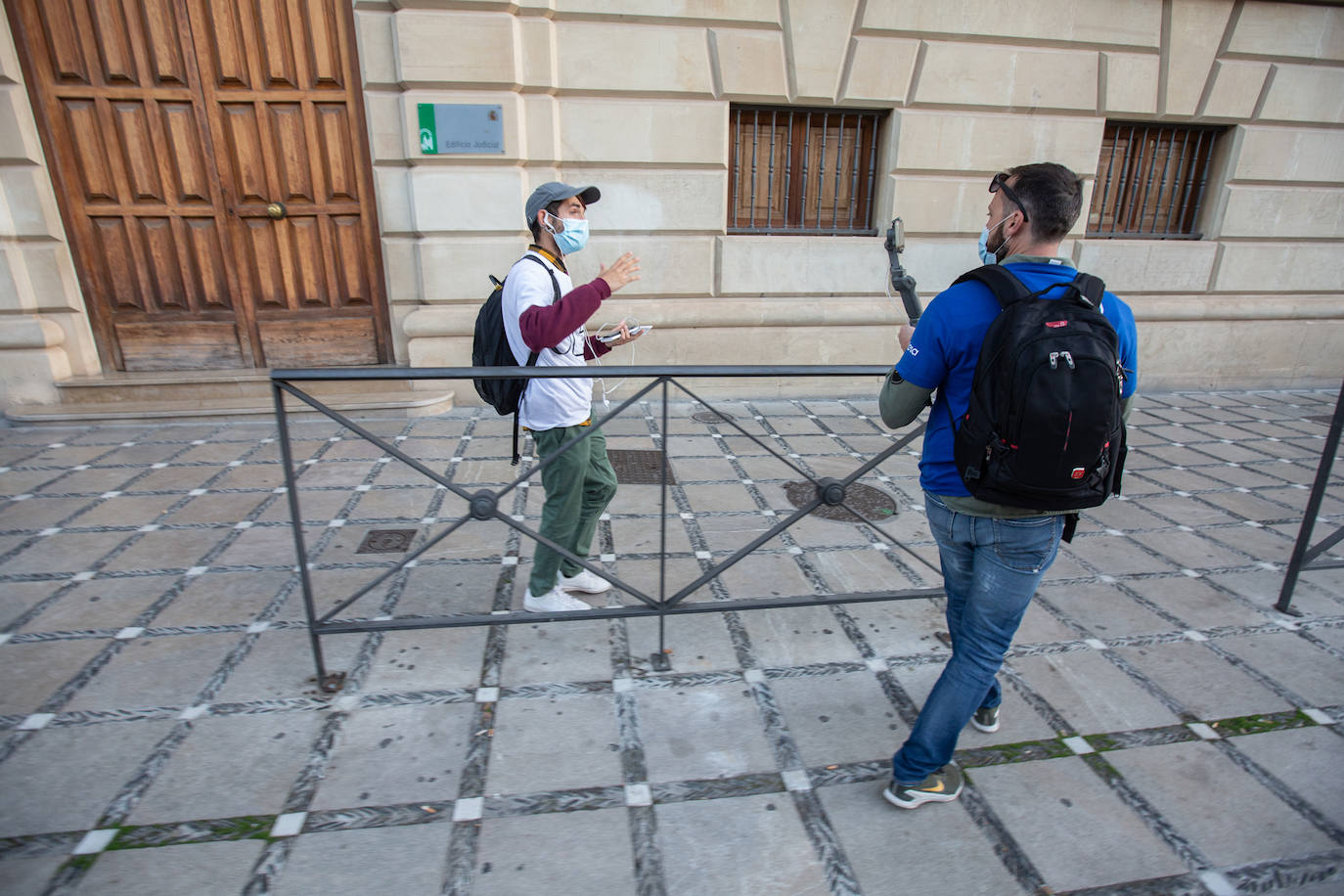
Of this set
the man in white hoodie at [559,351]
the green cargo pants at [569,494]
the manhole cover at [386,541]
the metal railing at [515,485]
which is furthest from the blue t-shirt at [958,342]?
the manhole cover at [386,541]

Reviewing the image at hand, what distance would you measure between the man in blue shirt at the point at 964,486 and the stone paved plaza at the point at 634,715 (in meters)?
0.37

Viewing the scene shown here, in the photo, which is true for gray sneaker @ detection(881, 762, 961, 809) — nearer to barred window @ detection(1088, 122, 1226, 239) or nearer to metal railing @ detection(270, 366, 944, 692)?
metal railing @ detection(270, 366, 944, 692)

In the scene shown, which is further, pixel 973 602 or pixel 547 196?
pixel 547 196

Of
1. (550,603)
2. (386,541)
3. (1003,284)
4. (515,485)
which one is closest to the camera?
(1003,284)

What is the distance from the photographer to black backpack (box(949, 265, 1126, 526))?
1.70m

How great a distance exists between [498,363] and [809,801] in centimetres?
207

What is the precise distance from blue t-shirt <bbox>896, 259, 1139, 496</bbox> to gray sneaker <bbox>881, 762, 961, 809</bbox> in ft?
3.20

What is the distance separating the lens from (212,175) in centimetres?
600

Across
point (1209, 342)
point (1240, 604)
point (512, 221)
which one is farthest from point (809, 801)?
point (1209, 342)

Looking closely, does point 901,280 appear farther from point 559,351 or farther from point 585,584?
point 585,584

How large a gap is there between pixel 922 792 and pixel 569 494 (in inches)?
68.9

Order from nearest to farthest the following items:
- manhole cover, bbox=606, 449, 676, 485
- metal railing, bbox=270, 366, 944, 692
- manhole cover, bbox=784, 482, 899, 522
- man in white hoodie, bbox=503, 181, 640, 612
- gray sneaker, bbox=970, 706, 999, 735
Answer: metal railing, bbox=270, 366, 944, 692, gray sneaker, bbox=970, 706, 999, 735, man in white hoodie, bbox=503, 181, 640, 612, manhole cover, bbox=784, 482, 899, 522, manhole cover, bbox=606, 449, 676, 485

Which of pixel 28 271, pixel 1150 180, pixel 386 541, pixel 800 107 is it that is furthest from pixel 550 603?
pixel 1150 180

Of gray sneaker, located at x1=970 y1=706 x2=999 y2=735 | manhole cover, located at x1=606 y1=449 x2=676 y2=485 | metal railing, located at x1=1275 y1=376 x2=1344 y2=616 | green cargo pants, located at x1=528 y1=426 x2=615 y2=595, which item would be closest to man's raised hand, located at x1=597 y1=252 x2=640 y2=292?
green cargo pants, located at x1=528 y1=426 x2=615 y2=595
